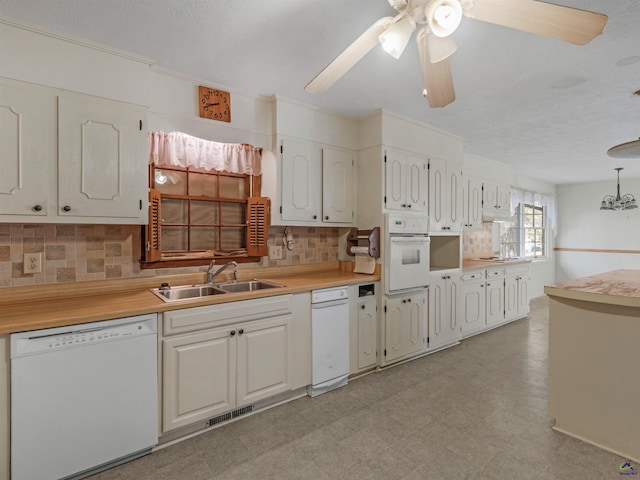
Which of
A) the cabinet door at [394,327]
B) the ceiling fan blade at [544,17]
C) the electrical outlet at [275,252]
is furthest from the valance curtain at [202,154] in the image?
the ceiling fan blade at [544,17]

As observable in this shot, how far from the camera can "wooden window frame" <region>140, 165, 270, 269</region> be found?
232 cm

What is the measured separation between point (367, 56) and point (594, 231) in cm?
711

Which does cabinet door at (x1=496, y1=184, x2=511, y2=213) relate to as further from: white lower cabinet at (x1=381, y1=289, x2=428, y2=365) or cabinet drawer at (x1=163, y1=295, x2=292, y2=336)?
cabinet drawer at (x1=163, y1=295, x2=292, y2=336)

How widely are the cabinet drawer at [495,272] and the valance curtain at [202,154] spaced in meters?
3.25

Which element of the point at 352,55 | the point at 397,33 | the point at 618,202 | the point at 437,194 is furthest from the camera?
the point at 618,202

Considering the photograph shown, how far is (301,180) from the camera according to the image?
9.30 ft

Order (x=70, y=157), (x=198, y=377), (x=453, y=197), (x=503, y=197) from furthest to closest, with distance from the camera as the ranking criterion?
(x=503, y=197) → (x=453, y=197) → (x=198, y=377) → (x=70, y=157)

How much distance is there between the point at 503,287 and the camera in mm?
4484

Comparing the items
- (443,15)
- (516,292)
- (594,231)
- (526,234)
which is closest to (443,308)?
(516,292)

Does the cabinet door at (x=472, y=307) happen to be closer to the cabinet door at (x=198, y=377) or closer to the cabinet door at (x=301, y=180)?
the cabinet door at (x=301, y=180)

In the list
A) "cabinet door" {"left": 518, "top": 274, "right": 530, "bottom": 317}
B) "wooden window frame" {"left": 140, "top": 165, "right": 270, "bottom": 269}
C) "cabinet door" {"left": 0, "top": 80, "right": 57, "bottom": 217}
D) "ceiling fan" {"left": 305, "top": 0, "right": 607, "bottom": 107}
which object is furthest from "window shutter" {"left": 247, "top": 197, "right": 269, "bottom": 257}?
"cabinet door" {"left": 518, "top": 274, "right": 530, "bottom": 317}

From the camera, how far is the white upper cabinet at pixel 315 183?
276 cm

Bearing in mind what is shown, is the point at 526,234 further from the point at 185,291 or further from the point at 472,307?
the point at 185,291

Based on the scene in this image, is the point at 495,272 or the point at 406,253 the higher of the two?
the point at 406,253
